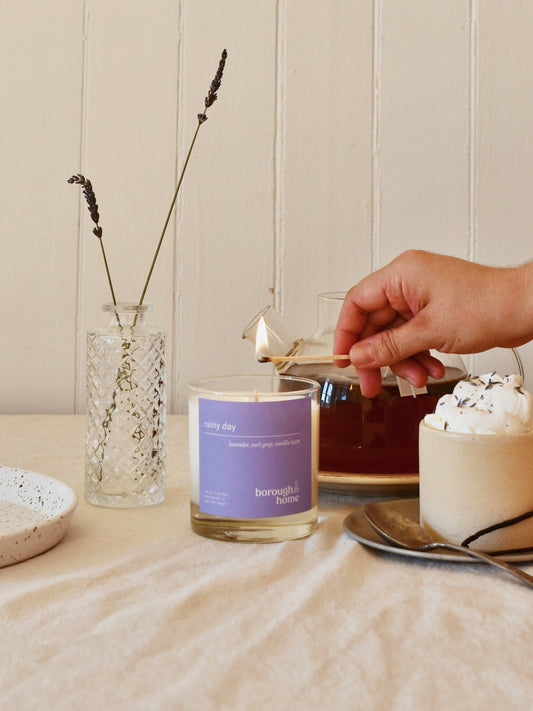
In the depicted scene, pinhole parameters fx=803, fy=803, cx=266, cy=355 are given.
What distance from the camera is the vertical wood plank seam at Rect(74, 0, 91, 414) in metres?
1.23

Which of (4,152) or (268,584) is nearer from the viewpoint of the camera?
(268,584)

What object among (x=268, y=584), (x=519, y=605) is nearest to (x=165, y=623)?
(x=268, y=584)

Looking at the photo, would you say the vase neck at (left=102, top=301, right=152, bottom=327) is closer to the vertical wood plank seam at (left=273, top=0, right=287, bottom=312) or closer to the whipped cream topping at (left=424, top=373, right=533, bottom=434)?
the whipped cream topping at (left=424, top=373, right=533, bottom=434)

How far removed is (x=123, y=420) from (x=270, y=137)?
0.65 meters

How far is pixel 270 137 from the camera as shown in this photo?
123cm

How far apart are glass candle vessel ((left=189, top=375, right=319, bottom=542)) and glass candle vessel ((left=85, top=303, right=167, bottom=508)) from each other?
4.4 inches

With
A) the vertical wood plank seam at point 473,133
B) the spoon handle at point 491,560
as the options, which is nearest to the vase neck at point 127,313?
the spoon handle at point 491,560

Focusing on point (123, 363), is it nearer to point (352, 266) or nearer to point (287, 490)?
point (287, 490)

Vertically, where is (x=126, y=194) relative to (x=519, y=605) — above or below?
above

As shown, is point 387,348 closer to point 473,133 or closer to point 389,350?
point 389,350

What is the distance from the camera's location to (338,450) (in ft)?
2.42

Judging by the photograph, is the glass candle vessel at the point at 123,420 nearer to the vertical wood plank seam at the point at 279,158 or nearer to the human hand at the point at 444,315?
the human hand at the point at 444,315

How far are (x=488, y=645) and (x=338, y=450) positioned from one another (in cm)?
31

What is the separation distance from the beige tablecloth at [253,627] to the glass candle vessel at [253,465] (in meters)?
0.02
